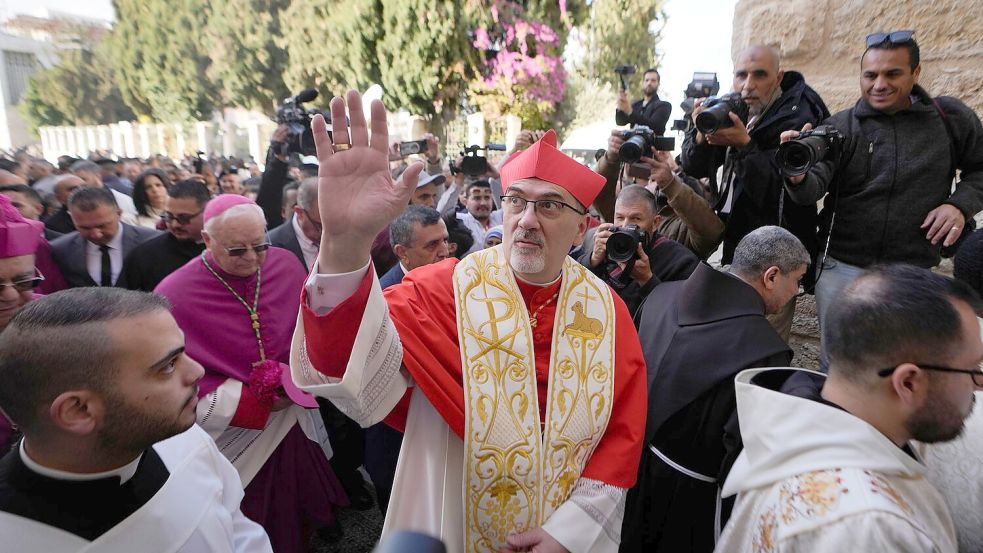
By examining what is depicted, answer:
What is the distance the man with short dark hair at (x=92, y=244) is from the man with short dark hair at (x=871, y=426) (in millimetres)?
3756

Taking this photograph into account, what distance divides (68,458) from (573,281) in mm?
1672

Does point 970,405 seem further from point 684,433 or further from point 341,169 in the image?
point 341,169

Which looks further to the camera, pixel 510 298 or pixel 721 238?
pixel 721 238

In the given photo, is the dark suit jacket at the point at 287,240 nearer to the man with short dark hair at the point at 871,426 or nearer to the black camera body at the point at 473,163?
the black camera body at the point at 473,163

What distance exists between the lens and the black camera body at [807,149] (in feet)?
9.10

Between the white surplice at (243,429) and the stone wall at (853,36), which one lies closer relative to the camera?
the white surplice at (243,429)

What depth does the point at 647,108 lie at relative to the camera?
523 centimetres

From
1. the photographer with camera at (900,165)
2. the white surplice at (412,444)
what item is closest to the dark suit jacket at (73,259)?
the white surplice at (412,444)

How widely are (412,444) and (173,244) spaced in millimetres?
2458

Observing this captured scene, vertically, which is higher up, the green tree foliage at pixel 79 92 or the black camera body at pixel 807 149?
the green tree foliage at pixel 79 92

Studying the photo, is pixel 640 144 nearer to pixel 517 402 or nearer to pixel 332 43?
pixel 517 402

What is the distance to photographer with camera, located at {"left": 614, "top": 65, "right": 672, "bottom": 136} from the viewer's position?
473 cm

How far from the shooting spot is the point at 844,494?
127 centimetres

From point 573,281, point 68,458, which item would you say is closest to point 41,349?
point 68,458
